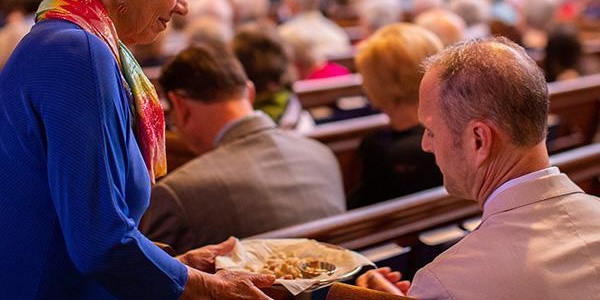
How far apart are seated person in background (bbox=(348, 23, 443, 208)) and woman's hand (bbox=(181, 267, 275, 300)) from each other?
158 cm

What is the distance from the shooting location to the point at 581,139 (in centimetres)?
494

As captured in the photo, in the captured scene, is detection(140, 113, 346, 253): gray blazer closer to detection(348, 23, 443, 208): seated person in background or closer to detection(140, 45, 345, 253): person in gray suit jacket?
detection(140, 45, 345, 253): person in gray suit jacket

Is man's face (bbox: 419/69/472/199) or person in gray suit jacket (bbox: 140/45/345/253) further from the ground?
man's face (bbox: 419/69/472/199)

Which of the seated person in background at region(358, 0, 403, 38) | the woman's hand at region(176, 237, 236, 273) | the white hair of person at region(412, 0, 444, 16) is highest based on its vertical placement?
the woman's hand at region(176, 237, 236, 273)

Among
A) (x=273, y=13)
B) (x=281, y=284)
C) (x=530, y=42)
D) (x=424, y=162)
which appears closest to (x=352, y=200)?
(x=424, y=162)

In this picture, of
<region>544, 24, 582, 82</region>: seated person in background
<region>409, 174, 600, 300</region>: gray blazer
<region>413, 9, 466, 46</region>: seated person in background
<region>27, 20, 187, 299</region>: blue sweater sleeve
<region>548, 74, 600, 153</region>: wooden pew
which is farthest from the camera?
<region>544, 24, 582, 82</region>: seated person in background

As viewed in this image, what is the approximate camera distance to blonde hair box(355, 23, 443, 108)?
3279 millimetres

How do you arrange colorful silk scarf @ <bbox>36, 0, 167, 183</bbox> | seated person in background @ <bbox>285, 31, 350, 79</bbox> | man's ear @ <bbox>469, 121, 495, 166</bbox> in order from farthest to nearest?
1. seated person in background @ <bbox>285, 31, 350, 79</bbox>
2. man's ear @ <bbox>469, 121, 495, 166</bbox>
3. colorful silk scarf @ <bbox>36, 0, 167, 183</bbox>

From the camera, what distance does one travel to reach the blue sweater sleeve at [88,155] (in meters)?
1.39

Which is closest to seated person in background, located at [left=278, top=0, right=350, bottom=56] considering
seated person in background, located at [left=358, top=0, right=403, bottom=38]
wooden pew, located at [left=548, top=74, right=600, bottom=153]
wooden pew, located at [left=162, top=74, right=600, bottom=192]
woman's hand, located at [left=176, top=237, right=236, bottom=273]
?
seated person in background, located at [left=358, top=0, right=403, bottom=38]

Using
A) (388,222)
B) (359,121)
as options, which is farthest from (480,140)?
(359,121)

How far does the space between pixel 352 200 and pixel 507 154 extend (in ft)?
5.59

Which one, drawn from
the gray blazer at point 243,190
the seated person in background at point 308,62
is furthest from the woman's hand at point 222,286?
the seated person in background at point 308,62

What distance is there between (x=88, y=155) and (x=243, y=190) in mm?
1207
